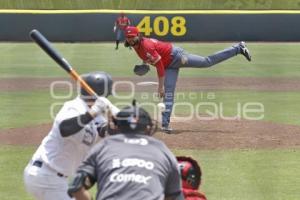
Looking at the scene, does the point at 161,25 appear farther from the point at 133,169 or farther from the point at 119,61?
the point at 133,169

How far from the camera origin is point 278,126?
1262cm

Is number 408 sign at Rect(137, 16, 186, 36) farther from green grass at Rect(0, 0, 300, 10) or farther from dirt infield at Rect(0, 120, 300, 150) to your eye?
dirt infield at Rect(0, 120, 300, 150)

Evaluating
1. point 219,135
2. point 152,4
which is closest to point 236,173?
point 219,135

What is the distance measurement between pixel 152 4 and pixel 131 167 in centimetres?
2801

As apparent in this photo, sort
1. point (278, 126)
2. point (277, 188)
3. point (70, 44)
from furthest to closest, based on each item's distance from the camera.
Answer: point (70, 44), point (278, 126), point (277, 188)

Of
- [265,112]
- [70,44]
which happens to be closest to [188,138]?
[265,112]

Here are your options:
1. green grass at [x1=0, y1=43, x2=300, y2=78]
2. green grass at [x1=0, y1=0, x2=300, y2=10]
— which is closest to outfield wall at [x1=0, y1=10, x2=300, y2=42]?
green grass at [x1=0, y1=43, x2=300, y2=78]

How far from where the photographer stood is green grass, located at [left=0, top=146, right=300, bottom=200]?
320 inches

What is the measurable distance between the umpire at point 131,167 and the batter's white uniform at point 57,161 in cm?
117

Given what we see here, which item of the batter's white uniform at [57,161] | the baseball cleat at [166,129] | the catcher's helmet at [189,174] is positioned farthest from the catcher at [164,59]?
the catcher's helmet at [189,174]

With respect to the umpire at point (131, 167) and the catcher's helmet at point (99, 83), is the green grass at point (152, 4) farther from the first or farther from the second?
the umpire at point (131, 167)

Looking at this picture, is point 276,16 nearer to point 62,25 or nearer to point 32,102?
point 62,25

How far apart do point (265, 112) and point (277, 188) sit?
19.3 feet

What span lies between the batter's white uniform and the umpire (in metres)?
1.17
